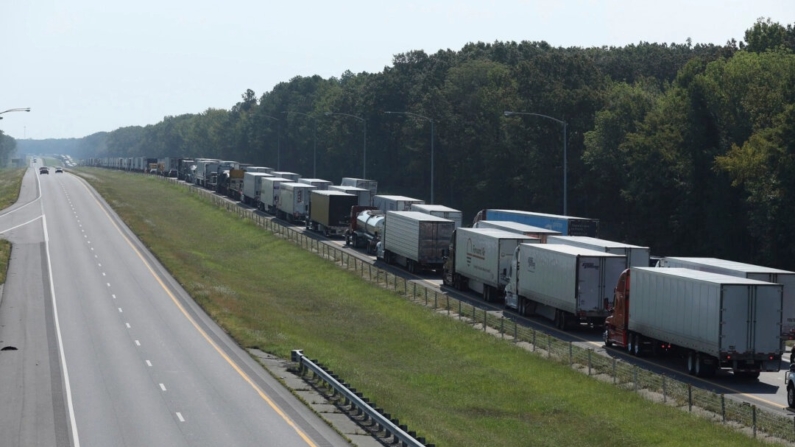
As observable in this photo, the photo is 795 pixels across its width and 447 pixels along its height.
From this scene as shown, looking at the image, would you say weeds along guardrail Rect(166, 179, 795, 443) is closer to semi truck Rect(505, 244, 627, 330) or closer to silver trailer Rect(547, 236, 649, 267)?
semi truck Rect(505, 244, 627, 330)

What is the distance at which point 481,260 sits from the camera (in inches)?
2525

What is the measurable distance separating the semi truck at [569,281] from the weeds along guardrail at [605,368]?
195cm

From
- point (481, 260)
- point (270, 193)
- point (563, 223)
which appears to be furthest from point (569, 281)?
point (270, 193)

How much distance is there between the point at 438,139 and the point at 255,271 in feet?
Result: 181

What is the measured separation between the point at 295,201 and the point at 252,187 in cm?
2519

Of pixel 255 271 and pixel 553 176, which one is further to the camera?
pixel 553 176

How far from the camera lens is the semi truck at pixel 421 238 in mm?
74000

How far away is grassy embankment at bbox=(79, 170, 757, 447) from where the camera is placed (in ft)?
112

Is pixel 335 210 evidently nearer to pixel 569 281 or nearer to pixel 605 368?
pixel 569 281

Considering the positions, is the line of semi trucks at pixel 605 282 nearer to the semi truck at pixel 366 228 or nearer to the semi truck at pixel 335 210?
the semi truck at pixel 366 228

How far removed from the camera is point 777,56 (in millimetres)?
88438

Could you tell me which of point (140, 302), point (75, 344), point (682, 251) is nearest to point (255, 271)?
point (140, 302)

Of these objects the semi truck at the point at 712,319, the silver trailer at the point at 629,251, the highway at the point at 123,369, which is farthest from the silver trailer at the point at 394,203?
the semi truck at the point at 712,319

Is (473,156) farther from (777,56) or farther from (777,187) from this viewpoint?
(777,187)
